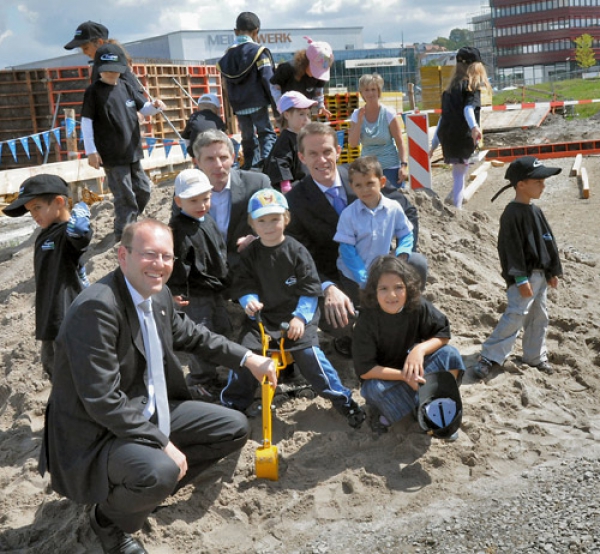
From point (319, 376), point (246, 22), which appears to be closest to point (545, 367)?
point (319, 376)

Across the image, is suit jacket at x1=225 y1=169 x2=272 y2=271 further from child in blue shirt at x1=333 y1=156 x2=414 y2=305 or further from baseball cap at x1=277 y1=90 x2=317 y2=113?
baseball cap at x1=277 y1=90 x2=317 y2=113

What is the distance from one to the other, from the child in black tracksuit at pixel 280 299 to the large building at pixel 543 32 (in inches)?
3899

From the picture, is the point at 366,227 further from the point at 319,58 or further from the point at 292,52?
the point at 292,52

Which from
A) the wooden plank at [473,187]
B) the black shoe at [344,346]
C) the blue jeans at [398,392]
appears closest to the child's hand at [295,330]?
the blue jeans at [398,392]

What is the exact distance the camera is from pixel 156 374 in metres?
3.72

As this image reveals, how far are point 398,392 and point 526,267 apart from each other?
146cm

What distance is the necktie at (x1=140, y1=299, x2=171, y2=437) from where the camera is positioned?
12.0 ft

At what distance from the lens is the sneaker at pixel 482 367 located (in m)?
5.25

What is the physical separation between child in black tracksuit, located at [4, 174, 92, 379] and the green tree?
92.3m

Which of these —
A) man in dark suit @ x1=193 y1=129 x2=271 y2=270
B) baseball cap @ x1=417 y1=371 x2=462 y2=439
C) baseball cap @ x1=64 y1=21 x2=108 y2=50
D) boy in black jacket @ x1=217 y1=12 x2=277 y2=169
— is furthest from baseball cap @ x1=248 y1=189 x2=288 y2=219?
baseball cap @ x1=64 y1=21 x2=108 y2=50

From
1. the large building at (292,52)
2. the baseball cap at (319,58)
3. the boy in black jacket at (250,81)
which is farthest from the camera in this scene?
the large building at (292,52)

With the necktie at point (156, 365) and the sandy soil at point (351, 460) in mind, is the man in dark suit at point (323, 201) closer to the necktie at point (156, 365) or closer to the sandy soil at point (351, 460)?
the sandy soil at point (351, 460)

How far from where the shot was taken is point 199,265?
4.95 metres

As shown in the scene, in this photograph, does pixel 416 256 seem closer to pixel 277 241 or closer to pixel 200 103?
pixel 277 241
